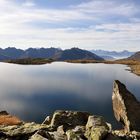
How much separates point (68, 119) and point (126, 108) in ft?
50.5

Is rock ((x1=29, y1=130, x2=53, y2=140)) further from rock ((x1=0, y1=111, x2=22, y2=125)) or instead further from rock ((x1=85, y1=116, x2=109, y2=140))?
rock ((x1=0, y1=111, x2=22, y2=125))

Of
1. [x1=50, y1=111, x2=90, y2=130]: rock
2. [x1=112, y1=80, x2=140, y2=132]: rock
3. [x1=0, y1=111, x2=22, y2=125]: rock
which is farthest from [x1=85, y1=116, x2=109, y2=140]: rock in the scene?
[x1=0, y1=111, x2=22, y2=125]: rock

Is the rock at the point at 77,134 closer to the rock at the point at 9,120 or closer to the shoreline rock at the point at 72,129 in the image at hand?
the shoreline rock at the point at 72,129

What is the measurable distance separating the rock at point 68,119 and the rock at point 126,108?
1060 cm

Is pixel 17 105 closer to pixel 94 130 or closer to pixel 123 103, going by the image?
pixel 123 103

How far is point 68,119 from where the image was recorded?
39.7 m

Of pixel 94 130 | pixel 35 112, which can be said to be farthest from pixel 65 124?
pixel 35 112

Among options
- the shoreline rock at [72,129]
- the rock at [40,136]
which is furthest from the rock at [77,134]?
the rock at [40,136]

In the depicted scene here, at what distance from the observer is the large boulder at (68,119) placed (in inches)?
1510

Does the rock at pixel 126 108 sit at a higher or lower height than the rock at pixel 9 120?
higher

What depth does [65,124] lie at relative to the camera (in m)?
38.5

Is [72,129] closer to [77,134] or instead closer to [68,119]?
[77,134]

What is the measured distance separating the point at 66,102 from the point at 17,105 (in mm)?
15366

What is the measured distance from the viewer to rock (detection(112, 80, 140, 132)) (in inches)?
1956
